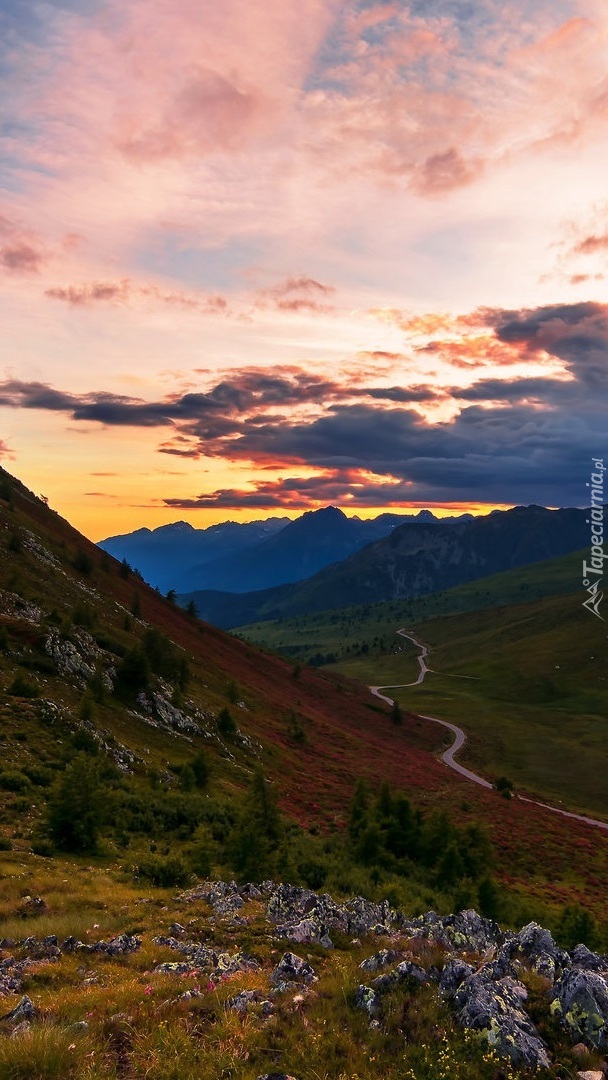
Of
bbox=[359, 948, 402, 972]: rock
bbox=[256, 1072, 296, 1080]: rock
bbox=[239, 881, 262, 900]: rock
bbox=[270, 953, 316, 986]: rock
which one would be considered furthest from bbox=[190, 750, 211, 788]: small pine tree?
bbox=[256, 1072, 296, 1080]: rock

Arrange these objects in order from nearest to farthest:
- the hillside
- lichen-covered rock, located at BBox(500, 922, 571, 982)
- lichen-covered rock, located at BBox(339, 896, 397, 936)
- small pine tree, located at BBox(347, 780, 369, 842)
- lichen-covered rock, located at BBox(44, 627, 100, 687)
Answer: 1. the hillside
2. lichen-covered rock, located at BBox(500, 922, 571, 982)
3. lichen-covered rock, located at BBox(339, 896, 397, 936)
4. small pine tree, located at BBox(347, 780, 369, 842)
5. lichen-covered rock, located at BBox(44, 627, 100, 687)

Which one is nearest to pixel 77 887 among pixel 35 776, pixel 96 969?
pixel 96 969

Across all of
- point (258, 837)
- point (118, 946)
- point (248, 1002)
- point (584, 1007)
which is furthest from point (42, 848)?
point (584, 1007)

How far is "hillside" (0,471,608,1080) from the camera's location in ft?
34.6

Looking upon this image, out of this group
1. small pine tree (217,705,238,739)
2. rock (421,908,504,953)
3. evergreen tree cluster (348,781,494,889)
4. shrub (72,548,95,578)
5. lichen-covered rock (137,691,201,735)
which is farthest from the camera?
shrub (72,548,95,578)

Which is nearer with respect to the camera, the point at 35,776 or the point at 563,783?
the point at 35,776

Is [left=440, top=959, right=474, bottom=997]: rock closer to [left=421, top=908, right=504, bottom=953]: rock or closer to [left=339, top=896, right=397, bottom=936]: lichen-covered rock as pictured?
[left=421, top=908, right=504, bottom=953]: rock

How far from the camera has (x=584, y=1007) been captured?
1127cm

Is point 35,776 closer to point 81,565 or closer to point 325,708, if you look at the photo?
point 81,565

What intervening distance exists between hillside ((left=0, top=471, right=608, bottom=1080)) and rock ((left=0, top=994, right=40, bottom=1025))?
1.9 inches

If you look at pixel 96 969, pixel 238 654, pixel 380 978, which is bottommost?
pixel 238 654

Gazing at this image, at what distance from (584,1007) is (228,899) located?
13655mm

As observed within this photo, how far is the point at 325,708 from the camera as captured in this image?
4658 inches

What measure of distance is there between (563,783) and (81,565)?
98.7 metres
